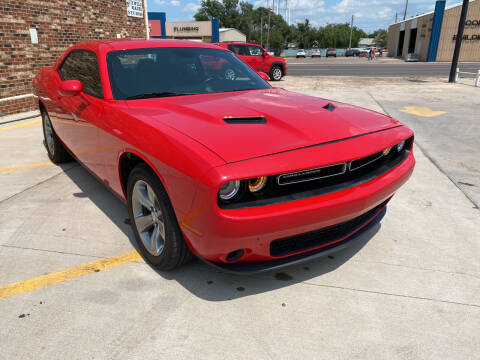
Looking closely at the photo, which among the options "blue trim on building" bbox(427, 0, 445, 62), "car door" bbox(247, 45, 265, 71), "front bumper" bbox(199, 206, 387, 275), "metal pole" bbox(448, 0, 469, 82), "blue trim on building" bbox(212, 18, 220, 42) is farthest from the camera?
"blue trim on building" bbox(212, 18, 220, 42)

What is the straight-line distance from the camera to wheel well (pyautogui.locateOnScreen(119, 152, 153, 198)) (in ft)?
8.42

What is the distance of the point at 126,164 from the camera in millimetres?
2756

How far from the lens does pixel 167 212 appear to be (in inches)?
88.5

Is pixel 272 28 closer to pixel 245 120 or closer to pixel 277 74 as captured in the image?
pixel 277 74

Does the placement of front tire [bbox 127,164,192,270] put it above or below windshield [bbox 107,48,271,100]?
below

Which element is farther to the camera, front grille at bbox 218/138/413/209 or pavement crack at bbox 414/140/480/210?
pavement crack at bbox 414/140/480/210

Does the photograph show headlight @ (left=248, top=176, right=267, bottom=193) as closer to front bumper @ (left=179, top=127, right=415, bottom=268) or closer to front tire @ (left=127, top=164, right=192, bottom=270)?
front bumper @ (left=179, top=127, right=415, bottom=268)

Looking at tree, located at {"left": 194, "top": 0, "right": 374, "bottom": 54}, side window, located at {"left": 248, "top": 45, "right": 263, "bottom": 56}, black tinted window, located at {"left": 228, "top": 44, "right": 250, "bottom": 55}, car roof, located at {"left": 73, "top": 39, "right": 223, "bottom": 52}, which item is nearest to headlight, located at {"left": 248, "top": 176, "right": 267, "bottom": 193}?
car roof, located at {"left": 73, "top": 39, "right": 223, "bottom": 52}

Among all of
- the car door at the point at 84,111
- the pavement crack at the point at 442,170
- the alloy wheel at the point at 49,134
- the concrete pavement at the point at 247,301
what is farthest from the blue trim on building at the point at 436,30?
the car door at the point at 84,111

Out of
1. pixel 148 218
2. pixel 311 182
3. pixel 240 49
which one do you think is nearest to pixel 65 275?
pixel 148 218

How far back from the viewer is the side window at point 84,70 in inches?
125

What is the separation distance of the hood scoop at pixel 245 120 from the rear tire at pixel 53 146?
10.5 feet

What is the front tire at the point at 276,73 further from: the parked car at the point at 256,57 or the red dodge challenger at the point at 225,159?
the red dodge challenger at the point at 225,159

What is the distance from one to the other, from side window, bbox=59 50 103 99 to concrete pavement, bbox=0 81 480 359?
3.82 ft
